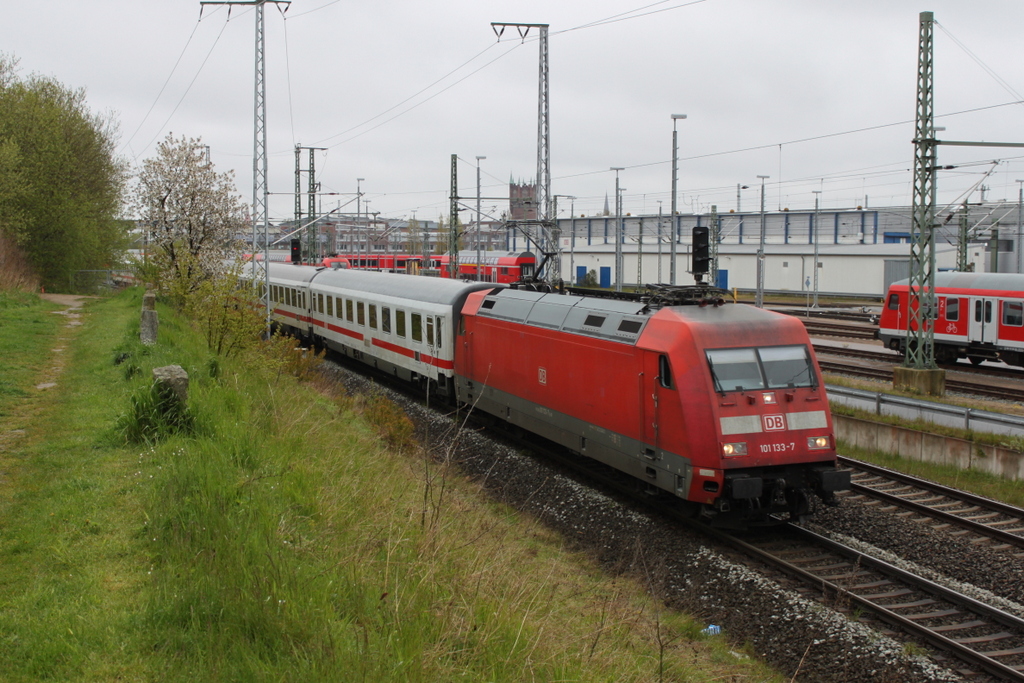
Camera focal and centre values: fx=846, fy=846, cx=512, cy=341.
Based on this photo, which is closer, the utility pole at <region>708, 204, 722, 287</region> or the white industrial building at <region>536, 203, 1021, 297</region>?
the utility pole at <region>708, 204, 722, 287</region>

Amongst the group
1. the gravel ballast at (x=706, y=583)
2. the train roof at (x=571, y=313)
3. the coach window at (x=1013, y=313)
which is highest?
the train roof at (x=571, y=313)

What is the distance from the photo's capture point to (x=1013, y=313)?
24.8 metres

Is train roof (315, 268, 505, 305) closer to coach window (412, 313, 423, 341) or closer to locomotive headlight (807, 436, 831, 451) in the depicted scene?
coach window (412, 313, 423, 341)

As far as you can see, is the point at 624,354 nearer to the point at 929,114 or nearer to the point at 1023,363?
the point at 929,114

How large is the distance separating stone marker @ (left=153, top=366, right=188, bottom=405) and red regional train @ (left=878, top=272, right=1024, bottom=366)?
23554 mm

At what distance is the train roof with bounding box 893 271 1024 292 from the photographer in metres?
25.2

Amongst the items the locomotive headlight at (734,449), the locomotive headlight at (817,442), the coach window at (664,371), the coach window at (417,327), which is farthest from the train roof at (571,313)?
the coach window at (417,327)

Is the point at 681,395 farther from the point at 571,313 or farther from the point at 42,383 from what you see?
the point at 42,383

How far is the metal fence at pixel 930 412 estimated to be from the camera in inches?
591

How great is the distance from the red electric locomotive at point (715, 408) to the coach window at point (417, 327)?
8017mm

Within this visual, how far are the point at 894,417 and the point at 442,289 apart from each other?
10.2m

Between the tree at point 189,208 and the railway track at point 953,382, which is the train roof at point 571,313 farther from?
the tree at point 189,208

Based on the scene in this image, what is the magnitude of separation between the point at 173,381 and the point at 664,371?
6.16 meters

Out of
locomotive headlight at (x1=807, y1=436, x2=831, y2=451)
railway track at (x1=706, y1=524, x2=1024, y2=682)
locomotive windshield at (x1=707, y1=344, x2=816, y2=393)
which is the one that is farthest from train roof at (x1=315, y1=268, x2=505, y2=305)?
railway track at (x1=706, y1=524, x2=1024, y2=682)
